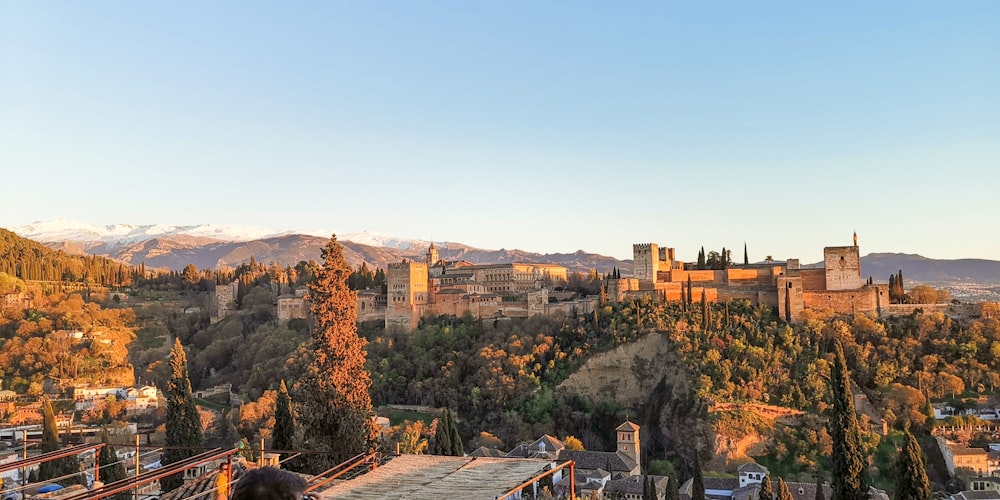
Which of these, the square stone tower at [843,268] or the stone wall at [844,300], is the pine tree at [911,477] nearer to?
the stone wall at [844,300]

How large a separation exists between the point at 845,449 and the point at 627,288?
24750 mm

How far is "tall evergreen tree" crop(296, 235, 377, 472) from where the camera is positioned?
49.2 feet

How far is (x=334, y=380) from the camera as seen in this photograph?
15273mm

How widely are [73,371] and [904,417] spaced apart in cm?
4661

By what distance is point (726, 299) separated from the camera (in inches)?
1640

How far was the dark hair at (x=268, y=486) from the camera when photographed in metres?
Answer: 2.53

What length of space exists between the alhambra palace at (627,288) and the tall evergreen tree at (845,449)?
19785mm

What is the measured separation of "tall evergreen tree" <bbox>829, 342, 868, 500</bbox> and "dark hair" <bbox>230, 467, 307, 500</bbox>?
1992 cm

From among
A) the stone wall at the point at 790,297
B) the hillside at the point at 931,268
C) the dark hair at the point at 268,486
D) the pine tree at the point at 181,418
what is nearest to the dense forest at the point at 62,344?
the pine tree at the point at 181,418

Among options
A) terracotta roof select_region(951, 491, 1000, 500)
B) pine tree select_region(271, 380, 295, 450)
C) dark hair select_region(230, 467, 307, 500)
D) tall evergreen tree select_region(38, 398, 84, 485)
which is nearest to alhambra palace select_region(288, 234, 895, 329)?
terracotta roof select_region(951, 491, 1000, 500)

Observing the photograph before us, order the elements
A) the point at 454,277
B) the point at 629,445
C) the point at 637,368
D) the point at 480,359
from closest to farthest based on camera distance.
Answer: the point at 629,445, the point at 637,368, the point at 480,359, the point at 454,277

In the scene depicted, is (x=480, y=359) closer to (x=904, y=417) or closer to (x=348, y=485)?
(x=904, y=417)

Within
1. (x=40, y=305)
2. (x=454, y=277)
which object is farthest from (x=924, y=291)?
(x=40, y=305)

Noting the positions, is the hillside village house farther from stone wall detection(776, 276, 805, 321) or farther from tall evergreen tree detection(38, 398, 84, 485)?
stone wall detection(776, 276, 805, 321)
